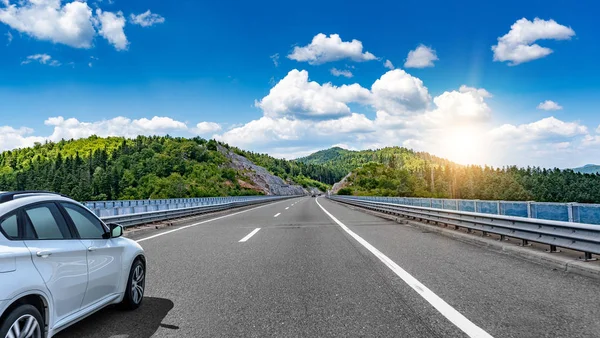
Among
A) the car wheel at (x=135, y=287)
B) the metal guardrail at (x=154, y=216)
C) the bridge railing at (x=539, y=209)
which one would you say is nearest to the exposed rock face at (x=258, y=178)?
the metal guardrail at (x=154, y=216)

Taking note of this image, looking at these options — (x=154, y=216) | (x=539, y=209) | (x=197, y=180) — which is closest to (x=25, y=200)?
(x=539, y=209)

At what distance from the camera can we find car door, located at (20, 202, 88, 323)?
3.29 metres

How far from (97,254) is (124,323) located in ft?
2.77

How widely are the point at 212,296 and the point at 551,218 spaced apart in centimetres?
718

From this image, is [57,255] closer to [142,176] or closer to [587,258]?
[587,258]

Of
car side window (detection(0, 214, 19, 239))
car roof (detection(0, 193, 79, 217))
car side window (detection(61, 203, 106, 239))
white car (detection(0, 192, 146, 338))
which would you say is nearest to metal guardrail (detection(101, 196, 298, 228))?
car side window (detection(61, 203, 106, 239))

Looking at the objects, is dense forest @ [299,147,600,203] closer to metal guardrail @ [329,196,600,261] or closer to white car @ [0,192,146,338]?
metal guardrail @ [329,196,600,261]

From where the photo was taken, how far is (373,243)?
431 inches

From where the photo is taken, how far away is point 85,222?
4320mm

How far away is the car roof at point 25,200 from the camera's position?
10.4ft

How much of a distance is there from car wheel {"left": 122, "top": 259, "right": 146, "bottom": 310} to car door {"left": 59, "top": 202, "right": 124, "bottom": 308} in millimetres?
284

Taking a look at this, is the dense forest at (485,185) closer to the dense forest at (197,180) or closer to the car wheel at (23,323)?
the dense forest at (197,180)

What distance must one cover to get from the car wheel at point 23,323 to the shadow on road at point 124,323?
0.91 meters

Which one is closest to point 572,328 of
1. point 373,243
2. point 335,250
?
point 335,250
